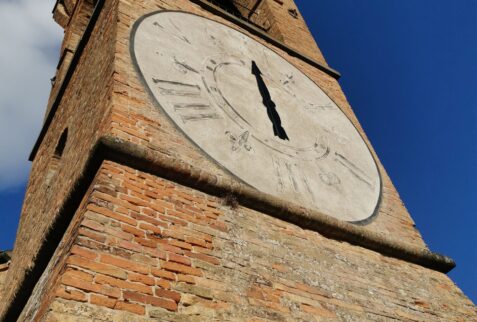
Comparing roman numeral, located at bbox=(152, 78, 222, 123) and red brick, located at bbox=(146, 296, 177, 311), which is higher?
red brick, located at bbox=(146, 296, 177, 311)

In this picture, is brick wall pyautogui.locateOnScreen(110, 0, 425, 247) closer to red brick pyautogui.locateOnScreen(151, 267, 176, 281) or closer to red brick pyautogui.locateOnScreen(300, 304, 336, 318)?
red brick pyautogui.locateOnScreen(151, 267, 176, 281)

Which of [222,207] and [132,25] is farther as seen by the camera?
[132,25]

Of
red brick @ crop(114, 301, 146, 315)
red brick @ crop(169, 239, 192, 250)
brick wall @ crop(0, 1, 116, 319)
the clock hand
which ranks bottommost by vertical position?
brick wall @ crop(0, 1, 116, 319)

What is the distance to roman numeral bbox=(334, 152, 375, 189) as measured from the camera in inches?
168

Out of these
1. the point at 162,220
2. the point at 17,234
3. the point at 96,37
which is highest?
the point at 162,220

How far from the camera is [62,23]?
8930 millimetres

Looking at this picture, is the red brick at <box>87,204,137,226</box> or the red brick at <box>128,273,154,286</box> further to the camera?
the red brick at <box>87,204,137,226</box>

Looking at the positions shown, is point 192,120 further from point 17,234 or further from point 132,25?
point 17,234

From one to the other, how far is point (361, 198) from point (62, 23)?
7.43 meters

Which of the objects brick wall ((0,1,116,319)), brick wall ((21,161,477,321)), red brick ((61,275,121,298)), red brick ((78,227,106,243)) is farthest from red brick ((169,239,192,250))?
brick wall ((0,1,116,319))

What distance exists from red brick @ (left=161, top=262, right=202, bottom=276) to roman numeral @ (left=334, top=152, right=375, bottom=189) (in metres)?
2.36

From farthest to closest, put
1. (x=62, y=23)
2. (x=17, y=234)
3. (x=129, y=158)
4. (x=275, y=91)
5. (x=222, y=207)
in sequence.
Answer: (x=62, y=23) → (x=17, y=234) → (x=275, y=91) → (x=222, y=207) → (x=129, y=158)

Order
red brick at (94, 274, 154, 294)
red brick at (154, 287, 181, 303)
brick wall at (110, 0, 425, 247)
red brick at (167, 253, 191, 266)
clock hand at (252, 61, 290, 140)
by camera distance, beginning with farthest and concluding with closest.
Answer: clock hand at (252, 61, 290, 140), brick wall at (110, 0, 425, 247), red brick at (167, 253, 191, 266), red brick at (154, 287, 181, 303), red brick at (94, 274, 154, 294)

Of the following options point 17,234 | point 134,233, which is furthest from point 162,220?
point 17,234
